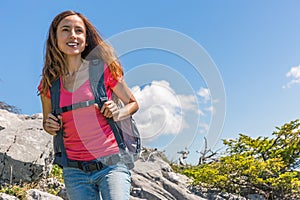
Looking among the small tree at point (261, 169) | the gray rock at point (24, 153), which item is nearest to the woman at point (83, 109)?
the gray rock at point (24, 153)

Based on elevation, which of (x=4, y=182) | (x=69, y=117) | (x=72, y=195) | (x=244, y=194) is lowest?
(x=72, y=195)

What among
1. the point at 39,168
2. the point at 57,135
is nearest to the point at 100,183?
the point at 57,135

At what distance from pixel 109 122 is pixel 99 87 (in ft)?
0.76

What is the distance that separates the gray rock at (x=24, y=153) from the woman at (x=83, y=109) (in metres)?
4.15

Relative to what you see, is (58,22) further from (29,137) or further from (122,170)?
(29,137)

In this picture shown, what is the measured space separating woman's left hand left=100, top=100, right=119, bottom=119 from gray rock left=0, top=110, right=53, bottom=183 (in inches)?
174

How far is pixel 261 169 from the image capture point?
8.09 m

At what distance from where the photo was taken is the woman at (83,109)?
7.06 feet

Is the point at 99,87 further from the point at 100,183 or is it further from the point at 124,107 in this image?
the point at 100,183

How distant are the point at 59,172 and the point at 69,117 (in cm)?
548

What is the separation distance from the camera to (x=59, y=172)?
741 cm

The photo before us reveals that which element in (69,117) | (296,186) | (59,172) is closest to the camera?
(69,117)

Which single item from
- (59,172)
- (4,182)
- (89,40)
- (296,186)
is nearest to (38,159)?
(4,182)

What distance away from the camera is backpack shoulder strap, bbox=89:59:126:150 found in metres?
2.22
